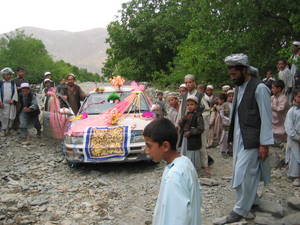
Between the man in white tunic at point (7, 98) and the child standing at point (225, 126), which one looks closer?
the child standing at point (225, 126)

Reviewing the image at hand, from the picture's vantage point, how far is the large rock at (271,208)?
4.40m

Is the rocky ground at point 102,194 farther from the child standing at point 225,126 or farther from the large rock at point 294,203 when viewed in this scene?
the child standing at point 225,126

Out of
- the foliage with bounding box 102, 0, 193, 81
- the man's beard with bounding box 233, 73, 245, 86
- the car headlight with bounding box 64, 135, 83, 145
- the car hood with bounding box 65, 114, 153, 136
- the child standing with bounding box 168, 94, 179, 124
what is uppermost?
the foliage with bounding box 102, 0, 193, 81

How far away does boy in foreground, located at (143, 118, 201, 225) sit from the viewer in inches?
70.2

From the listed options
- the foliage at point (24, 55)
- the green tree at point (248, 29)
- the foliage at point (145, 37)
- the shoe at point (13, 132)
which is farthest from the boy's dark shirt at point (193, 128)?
the foliage at point (24, 55)

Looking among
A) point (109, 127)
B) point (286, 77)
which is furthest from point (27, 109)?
point (286, 77)

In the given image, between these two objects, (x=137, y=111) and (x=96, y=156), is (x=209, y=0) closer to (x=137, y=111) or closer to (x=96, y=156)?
(x=137, y=111)

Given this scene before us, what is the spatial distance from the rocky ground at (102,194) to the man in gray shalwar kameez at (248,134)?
35 centimetres

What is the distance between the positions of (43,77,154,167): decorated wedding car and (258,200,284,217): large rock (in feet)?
8.68

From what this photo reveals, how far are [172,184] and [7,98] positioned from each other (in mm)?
8512

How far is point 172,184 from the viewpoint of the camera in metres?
1.83

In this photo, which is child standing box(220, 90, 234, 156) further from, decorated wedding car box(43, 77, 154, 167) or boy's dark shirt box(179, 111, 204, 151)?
boy's dark shirt box(179, 111, 204, 151)

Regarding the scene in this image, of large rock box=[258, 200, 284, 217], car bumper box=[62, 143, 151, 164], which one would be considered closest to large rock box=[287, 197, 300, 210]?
large rock box=[258, 200, 284, 217]

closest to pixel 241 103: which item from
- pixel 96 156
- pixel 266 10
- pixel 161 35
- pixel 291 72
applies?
pixel 96 156
